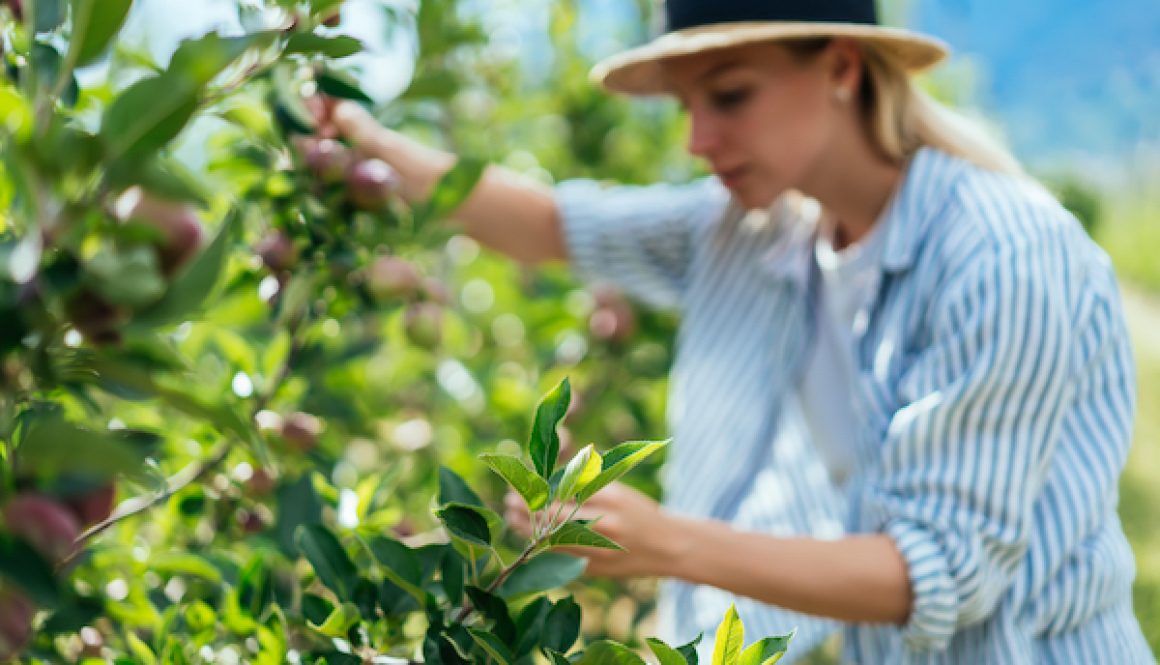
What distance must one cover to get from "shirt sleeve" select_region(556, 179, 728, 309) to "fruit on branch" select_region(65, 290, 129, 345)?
4.34ft

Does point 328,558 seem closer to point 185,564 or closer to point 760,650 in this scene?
point 185,564

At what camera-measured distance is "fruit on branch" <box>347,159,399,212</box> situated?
1.24m

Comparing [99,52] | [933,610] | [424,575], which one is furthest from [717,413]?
[99,52]

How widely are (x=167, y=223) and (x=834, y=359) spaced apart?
1.23 meters

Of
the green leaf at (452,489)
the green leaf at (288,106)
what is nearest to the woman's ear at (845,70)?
the green leaf at (288,106)

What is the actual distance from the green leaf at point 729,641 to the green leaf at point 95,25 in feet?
1.82

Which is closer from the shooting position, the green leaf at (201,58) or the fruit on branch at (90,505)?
the green leaf at (201,58)

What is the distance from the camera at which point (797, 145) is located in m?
1.54

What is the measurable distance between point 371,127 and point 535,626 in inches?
35.9

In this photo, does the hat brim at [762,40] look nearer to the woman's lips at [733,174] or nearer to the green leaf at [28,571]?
the woman's lips at [733,174]

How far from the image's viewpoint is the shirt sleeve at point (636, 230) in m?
1.89

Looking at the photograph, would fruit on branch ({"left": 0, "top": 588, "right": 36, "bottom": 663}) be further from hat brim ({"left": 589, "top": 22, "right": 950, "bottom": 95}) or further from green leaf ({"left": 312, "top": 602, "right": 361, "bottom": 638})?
hat brim ({"left": 589, "top": 22, "right": 950, "bottom": 95})

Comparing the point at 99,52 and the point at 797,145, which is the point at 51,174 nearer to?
the point at 99,52

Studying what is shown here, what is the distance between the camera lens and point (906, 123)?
5.34 feet
